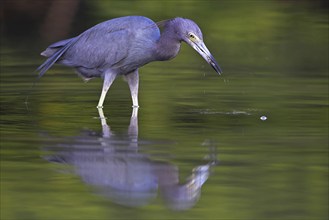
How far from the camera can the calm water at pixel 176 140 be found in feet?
24.3

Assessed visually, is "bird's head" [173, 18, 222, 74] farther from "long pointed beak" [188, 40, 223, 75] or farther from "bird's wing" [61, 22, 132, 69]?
"bird's wing" [61, 22, 132, 69]

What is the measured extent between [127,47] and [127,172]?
3381 millimetres

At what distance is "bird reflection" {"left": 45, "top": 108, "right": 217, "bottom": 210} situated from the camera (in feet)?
24.9

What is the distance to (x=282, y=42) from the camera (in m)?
18.7

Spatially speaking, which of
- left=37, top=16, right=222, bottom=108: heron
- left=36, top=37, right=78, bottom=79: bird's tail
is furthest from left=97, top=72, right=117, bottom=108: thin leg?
left=36, top=37, right=78, bottom=79: bird's tail

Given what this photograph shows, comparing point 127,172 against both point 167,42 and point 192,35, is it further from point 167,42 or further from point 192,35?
point 167,42

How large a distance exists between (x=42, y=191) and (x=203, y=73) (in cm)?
723

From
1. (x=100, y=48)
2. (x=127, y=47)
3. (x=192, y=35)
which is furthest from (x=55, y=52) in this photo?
(x=192, y=35)

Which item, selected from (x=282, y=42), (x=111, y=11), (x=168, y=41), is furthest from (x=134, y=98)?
(x=111, y=11)

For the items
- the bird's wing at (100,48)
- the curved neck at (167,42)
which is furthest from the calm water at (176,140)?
the curved neck at (167,42)

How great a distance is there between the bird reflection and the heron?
1.66m

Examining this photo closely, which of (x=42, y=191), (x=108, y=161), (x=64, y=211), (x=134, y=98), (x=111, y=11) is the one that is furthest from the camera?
(x=111, y=11)

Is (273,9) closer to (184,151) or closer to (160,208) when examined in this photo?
(184,151)

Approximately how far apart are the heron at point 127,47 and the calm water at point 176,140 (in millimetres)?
384
